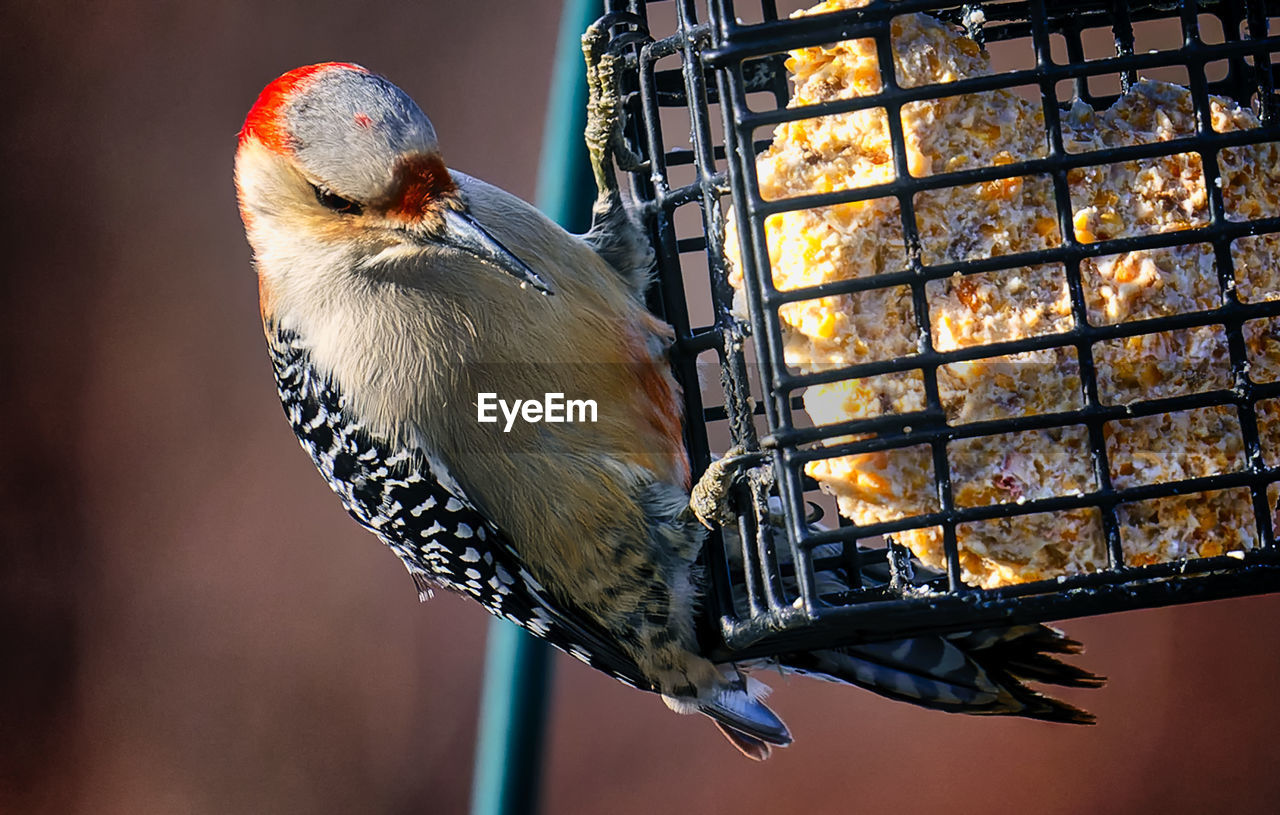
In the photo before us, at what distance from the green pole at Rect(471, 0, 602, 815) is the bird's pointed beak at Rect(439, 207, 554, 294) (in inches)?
19.3

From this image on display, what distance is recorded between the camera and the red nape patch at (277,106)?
1880mm

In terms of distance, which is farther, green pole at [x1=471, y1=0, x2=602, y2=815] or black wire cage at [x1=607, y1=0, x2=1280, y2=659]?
green pole at [x1=471, y1=0, x2=602, y2=815]

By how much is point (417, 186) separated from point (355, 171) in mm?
110

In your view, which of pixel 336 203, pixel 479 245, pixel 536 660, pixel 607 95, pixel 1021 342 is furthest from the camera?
pixel 536 660

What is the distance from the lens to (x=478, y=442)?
2121 millimetres

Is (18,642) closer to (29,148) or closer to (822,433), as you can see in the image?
(29,148)

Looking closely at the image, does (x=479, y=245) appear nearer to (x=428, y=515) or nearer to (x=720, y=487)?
(x=720, y=487)

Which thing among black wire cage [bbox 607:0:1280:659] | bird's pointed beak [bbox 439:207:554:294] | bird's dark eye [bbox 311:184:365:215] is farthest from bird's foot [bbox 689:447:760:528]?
bird's dark eye [bbox 311:184:365:215]

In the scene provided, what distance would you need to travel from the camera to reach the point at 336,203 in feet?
6.12

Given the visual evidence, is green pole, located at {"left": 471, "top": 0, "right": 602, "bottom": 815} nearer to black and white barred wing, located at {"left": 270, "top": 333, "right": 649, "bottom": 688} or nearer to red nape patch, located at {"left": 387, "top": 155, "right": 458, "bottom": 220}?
black and white barred wing, located at {"left": 270, "top": 333, "right": 649, "bottom": 688}

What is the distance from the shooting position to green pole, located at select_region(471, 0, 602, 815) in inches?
82.5

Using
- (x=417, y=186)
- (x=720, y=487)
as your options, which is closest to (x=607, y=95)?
(x=417, y=186)

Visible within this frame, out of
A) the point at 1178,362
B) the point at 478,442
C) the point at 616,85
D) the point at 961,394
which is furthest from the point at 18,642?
the point at 1178,362

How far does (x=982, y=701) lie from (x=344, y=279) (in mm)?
1344
